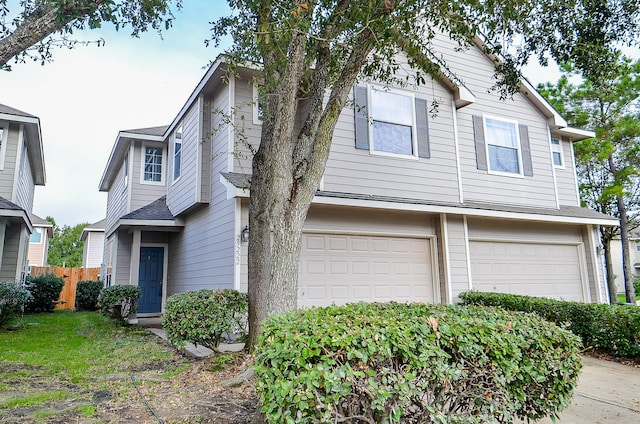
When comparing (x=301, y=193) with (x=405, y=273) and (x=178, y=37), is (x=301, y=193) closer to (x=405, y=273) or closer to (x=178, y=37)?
(x=178, y=37)

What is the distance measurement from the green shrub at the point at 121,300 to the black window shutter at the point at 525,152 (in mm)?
10301

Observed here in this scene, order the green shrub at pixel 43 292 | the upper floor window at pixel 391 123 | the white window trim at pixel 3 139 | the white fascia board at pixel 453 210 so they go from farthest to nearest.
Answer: the green shrub at pixel 43 292
the white window trim at pixel 3 139
the upper floor window at pixel 391 123
the white fascia board at pixel 453 210

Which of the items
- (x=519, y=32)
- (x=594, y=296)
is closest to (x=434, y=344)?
(x=519, y=32)

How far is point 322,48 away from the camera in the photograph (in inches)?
214

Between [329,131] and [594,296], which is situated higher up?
[329,131]

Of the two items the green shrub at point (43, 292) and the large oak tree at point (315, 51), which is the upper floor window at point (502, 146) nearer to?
the large oak tree at point (315, 51)

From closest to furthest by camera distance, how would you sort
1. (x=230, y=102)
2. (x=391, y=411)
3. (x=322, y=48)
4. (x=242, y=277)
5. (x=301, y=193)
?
1. (x=391, y=411)
2. (x=301, y=193)
3. (x=322, y=48)
4. (x=242, y=277)
5. (x=230, y=102)

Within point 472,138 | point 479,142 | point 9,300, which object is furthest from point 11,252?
point 479,142

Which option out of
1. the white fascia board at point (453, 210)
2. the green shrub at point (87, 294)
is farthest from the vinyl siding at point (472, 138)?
the green shrub at point (87, 294)

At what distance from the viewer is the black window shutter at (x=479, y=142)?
10398 millimetres

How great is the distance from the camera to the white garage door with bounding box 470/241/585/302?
399 inches

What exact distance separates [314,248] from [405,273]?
2.30 meters

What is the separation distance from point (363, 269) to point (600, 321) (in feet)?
13.8

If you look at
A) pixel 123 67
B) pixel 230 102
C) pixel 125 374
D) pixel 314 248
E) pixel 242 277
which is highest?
pixel 123 67
